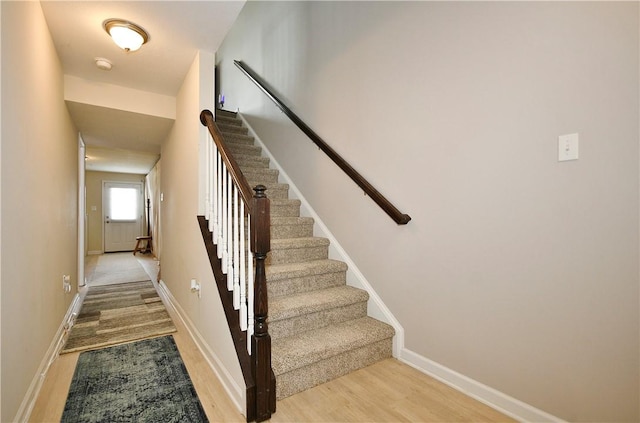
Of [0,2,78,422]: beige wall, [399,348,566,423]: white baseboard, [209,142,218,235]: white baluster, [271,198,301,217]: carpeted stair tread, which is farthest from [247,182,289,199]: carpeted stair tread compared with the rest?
[399,348,566,423]: white baseboard

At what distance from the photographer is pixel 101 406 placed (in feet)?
5.34

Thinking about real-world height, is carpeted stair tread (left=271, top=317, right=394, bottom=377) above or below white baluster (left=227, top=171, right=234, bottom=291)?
below

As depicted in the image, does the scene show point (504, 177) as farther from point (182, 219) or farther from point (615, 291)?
point (182, 219)

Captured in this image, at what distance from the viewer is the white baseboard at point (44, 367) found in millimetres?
1479

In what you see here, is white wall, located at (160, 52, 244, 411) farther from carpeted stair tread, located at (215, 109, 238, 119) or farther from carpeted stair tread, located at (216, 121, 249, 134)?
carpeted stair tread, located at (215, 109, 238, 119)

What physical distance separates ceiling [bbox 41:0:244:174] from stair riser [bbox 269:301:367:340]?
1950mm

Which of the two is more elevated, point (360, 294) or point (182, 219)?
point (182, 219)

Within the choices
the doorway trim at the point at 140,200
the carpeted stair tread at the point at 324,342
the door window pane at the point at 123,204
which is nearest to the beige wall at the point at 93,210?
the doorway trim at the point at 140,200

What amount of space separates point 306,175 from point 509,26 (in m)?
1.97

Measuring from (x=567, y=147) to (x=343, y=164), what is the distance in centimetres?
147

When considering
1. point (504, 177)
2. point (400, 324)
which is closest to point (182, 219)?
point (400, 324)

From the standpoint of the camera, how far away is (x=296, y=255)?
2.51m

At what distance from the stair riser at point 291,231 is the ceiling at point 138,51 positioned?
150cm

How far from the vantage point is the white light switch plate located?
1294 millimetres
